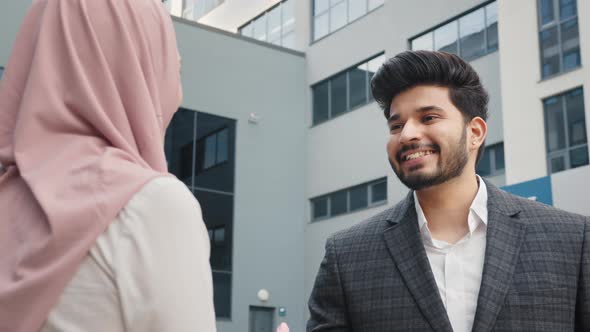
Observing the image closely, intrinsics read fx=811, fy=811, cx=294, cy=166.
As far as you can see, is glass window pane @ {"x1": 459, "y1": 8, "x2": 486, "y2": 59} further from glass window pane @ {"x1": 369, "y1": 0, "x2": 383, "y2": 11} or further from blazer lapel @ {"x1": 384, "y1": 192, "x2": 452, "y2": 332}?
blazer lapel @ {"x1": 384, "y1": 192, "x2": 452, "y2": 332}

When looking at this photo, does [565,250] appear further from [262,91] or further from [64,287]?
[262,91]

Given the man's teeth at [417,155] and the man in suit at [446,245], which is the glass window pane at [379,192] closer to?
the man in suit at [446,245]

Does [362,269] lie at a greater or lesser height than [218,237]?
lesser

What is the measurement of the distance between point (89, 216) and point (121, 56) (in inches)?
15.3

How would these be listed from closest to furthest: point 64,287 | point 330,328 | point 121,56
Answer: point 64,287 → point 121,56 → point 330,328

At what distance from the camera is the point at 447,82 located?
322 cm

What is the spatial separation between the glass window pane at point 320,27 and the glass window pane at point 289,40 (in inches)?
46.0

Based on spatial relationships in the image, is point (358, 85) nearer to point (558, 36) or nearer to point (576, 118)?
point (558, 36)

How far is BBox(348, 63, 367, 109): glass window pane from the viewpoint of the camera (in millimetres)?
22281

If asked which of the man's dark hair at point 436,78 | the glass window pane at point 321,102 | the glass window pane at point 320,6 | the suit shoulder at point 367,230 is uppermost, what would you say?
the glass window pane at point 320,6

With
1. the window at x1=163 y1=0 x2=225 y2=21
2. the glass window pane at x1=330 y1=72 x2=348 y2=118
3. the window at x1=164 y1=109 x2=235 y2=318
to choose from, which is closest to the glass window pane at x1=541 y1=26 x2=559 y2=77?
the glass window pane at x1=330 y1=72 x2=348 y2=118

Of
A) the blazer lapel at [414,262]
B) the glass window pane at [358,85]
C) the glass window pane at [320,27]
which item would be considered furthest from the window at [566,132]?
the blazer lapel at [414,262]

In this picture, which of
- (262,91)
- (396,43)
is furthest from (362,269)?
(262,91)

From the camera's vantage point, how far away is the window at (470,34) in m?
18.2
